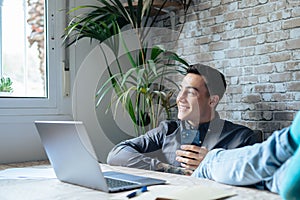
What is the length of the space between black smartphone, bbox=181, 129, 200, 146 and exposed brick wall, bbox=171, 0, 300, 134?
22.6 inches

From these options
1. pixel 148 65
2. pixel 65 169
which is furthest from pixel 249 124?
pixel 65 169

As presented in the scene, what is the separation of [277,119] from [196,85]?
605 millimetres

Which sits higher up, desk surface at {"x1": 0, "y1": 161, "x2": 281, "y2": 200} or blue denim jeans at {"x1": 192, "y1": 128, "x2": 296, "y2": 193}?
blue denim jeans at {"x1": 192, "y1": 128, "x2": 296, "y2": 193}

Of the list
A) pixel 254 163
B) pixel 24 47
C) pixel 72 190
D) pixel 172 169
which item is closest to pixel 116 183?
pixel 72 190

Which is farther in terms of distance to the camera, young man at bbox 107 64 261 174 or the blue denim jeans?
young man at bbox 107 64 261 174

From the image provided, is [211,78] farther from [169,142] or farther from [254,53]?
[169,142]

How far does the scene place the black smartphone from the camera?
232 centimetres

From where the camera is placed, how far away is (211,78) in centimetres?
258

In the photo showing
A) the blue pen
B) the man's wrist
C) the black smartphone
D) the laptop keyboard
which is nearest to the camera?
the blue pen

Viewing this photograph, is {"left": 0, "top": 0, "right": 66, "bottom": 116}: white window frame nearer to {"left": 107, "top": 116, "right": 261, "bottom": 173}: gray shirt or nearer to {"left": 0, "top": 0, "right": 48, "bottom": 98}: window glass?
{"left": 0, "top": 0, "right": 48, "bottom": 98}: window glass

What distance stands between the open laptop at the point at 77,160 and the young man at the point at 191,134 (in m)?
0.82

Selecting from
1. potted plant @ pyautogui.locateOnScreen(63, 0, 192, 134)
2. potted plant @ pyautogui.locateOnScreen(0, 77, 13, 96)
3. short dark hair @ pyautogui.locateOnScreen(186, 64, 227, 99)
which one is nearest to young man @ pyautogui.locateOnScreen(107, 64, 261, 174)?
short dark hair @ pyautogui.locateOnScreen(186, 64, 227, 99)

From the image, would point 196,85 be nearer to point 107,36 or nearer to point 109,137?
point 107,36

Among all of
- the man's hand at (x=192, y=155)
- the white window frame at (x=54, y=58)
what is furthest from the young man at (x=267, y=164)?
the white window frame at (x=54, y=58)
